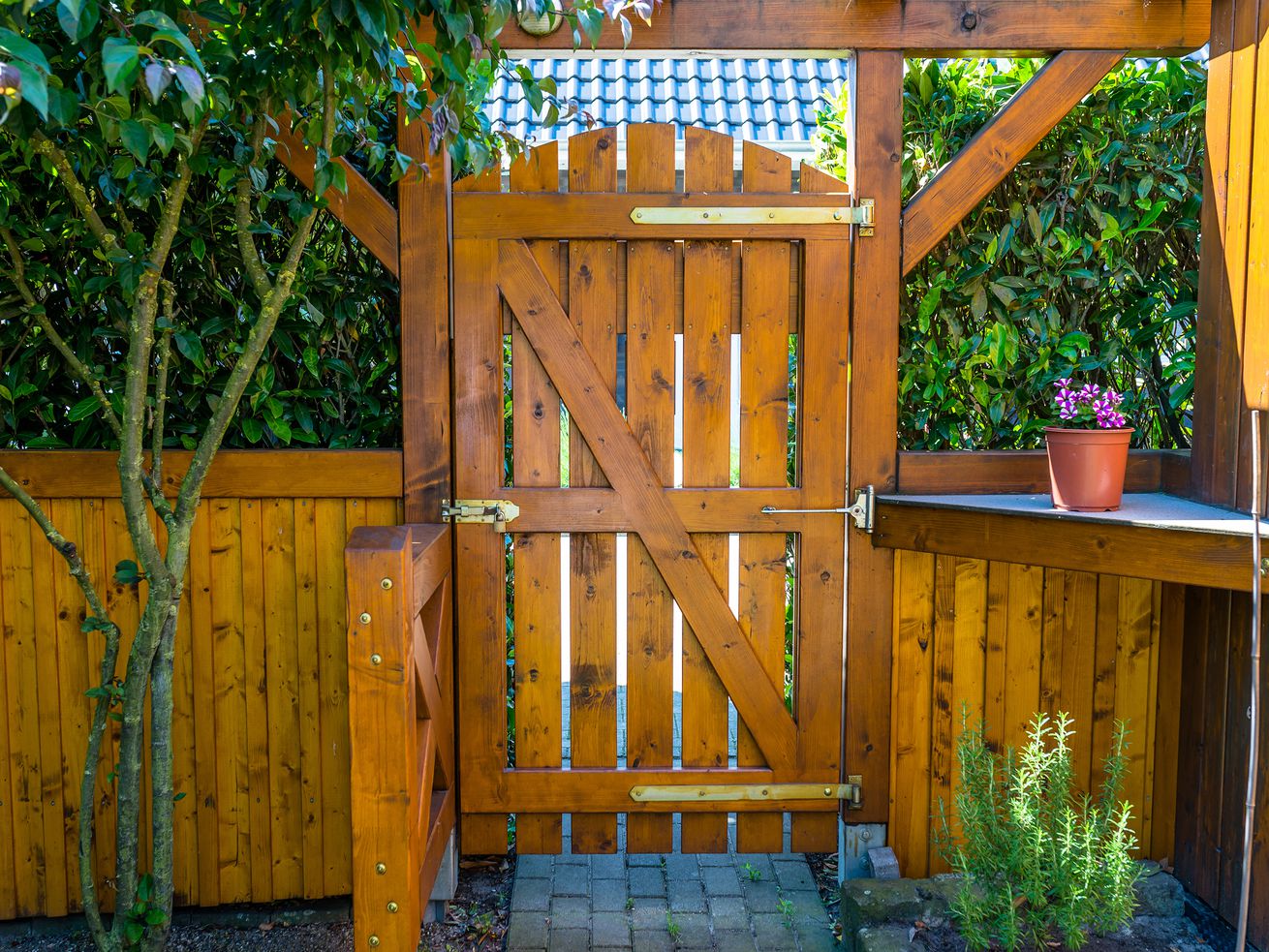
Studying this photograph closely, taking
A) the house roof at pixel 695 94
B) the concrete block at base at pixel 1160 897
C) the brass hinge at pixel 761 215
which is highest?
the house roof at pixel 695 94

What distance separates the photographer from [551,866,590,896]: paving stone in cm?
325

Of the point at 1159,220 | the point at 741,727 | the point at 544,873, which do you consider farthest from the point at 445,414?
the point at 1159,220

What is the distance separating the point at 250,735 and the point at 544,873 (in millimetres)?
991

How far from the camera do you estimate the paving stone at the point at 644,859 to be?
3.44 m

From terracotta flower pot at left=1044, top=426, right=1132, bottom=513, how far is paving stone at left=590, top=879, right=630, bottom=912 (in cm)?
169

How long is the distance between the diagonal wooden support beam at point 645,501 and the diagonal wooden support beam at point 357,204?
31 cm

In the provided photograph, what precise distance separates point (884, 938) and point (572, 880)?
3.30 ft

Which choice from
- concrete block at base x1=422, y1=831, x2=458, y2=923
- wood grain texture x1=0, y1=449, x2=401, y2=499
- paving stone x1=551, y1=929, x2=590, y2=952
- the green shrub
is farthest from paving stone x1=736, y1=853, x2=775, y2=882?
wood grain texture x1=0, y1=449, x2=401, y2=499

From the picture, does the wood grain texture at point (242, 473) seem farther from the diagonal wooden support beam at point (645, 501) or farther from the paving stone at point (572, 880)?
→ the paving stone at point (572, 880)

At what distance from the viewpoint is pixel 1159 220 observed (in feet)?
10.5

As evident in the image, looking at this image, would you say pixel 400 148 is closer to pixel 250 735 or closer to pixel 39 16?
pixel 39 16

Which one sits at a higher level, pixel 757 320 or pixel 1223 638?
pixel 757 320

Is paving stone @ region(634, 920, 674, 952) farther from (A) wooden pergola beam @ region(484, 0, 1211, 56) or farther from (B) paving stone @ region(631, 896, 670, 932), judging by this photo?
(A) wooden pergola beam @ region(484, 0, 1211, 56)

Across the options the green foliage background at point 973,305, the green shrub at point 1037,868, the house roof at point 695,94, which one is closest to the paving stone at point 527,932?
the green shrub at point 1037,868
